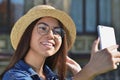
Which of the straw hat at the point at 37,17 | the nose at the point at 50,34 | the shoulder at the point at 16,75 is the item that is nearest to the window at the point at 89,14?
the straw hat at the point at 37,17

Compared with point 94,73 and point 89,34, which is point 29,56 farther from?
point 89,34

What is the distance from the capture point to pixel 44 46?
2.81 meters

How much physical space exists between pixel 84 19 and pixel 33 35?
11.9 metres

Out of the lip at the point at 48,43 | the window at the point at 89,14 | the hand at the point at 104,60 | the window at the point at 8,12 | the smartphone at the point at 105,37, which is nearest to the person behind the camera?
the hand at the point at 104,60

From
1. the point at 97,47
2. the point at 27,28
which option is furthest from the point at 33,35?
the point at 97,47

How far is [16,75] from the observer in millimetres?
2693

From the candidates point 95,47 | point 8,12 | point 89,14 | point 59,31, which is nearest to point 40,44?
point 59,31

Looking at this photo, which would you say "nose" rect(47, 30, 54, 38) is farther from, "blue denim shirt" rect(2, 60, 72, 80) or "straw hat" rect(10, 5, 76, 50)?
"blue denim shirt" rect(2, 60, 72, 80)

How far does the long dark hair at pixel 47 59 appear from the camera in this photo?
2.89 metres

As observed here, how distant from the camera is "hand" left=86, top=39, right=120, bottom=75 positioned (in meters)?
2.55

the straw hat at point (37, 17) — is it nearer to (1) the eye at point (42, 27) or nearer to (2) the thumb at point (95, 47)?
(1) the eye at point (42, 27)

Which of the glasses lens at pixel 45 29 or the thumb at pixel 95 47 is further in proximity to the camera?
the glasses lens at pixel 45 29

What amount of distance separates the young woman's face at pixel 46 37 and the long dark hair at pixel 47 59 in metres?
0.03

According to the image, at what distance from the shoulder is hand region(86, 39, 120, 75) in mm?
373
